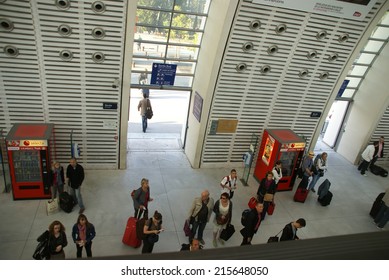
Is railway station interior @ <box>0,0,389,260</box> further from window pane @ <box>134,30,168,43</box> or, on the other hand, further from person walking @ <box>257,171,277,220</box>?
person walking @ <box>257,171,277,220</box>

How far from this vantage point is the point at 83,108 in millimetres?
9250

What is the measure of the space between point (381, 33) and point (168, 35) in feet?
24.8

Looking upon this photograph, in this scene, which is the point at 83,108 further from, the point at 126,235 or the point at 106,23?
the point at 126,235

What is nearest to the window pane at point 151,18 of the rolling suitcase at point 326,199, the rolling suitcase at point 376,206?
the rolling suitcase at point 326,199

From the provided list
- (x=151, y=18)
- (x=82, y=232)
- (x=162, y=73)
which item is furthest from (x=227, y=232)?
(x=151, y=18)

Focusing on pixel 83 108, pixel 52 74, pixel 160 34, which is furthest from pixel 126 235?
pixel 160 34

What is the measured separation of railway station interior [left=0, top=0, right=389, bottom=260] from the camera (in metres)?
7.99

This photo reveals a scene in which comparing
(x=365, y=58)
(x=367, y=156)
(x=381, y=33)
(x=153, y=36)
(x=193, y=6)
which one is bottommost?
(x=367, y=156)

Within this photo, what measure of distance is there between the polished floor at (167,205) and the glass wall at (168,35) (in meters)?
2.79

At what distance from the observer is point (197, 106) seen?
1051cm

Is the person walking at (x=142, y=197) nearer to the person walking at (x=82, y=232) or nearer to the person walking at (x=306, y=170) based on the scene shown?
the person walking at (x=82, y=232)

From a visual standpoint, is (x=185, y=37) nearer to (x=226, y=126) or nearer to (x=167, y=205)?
(x=226, y=126)

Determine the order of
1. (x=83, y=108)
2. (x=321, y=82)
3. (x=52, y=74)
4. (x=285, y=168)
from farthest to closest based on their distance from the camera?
(x=321, y=82) → (x=285, y=168) → (x=83, y=108) → (x=52, y=74)

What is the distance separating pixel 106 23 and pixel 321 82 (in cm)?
705
